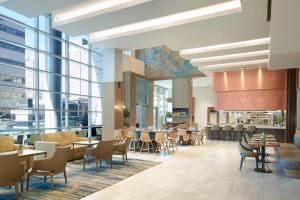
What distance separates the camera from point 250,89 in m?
12.3

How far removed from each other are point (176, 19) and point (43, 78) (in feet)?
21.8

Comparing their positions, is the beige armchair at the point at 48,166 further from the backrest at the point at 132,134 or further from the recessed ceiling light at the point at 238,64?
the recessed ceiling light at the point at 238,64

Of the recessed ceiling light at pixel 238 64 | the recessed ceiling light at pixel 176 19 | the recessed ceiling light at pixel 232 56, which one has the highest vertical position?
the recessed ceiling light at pixel 176 19

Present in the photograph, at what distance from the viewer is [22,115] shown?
29.8ft

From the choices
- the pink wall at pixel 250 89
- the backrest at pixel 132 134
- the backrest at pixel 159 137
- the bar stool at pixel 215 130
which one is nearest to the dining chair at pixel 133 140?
the backrest at pixel 132 134

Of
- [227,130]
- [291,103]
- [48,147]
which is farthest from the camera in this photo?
[227,130]

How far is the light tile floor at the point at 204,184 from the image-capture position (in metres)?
4.41

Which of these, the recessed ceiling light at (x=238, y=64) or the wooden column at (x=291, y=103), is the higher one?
the recessed ceiling light at (x=238, y=64)

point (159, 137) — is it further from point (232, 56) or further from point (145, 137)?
point (232, 56)

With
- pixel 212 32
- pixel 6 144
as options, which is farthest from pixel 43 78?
pixel 212 32

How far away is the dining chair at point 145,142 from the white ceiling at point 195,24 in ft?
11.8

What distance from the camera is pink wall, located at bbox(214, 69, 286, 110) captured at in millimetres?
11731

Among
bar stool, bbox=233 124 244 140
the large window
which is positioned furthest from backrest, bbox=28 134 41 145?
bar stool, bbox=233 124 244 140

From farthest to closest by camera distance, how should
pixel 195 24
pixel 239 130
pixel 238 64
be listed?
pixel 239 130 < pixel 238 64 < pixel 195 24
